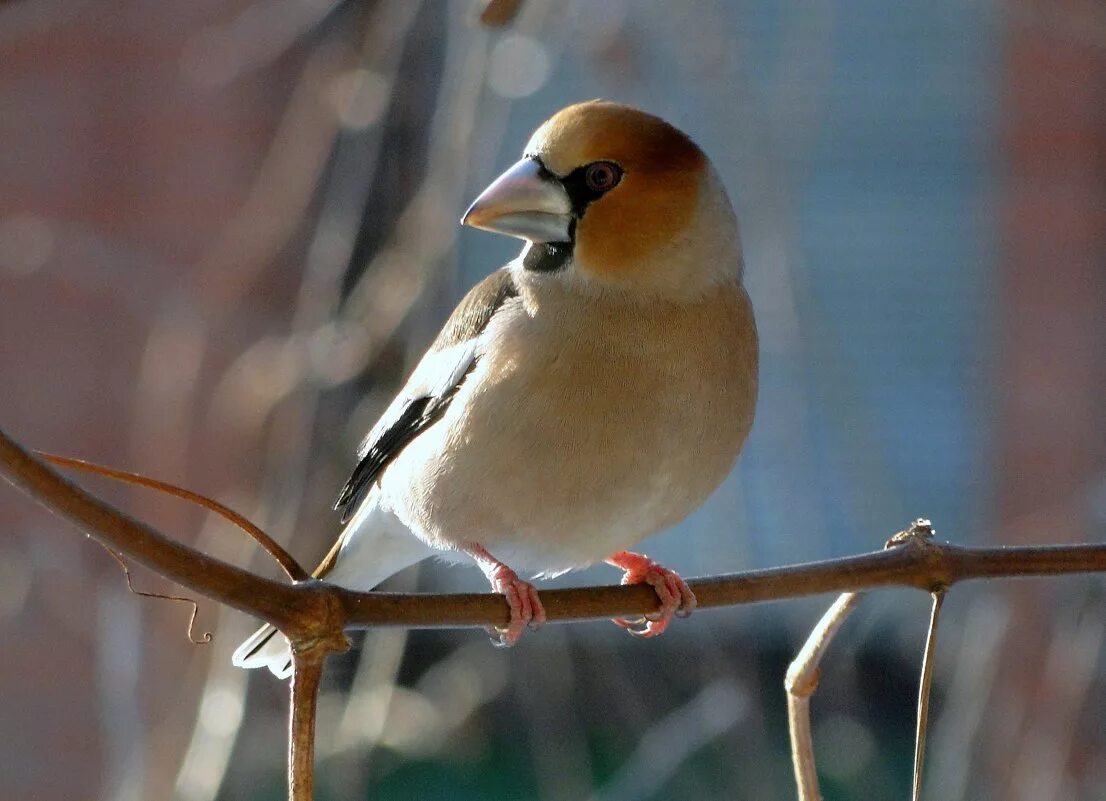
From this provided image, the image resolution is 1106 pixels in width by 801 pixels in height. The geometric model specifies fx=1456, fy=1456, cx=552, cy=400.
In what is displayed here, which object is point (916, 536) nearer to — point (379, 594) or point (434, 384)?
point (379, 594)

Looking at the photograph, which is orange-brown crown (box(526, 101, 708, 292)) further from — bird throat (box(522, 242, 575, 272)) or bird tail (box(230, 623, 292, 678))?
bird tail (box(230, 623, 292, 678))

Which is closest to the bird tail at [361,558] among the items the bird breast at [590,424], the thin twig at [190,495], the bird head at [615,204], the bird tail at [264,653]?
the bird tail at [264,653]

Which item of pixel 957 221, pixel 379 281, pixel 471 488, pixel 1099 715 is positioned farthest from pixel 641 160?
pixel 957 221

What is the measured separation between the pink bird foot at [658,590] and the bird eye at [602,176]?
1.94 feet

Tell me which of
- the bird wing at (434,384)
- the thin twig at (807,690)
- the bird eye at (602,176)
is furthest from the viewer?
the bird wing at (434,384)

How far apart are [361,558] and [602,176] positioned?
92 centimetres

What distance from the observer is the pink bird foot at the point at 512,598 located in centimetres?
205

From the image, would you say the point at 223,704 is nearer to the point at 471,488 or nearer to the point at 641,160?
the point at 471,488

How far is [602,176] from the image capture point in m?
2.28

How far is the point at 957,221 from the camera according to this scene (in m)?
5.27

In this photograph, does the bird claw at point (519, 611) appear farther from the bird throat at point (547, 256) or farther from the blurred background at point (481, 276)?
the blurred background at point (481, 276)

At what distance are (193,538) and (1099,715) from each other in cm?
279

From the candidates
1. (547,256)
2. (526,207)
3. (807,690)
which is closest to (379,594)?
(807,690)

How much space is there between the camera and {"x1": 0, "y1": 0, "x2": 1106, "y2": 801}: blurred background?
11.7ft
